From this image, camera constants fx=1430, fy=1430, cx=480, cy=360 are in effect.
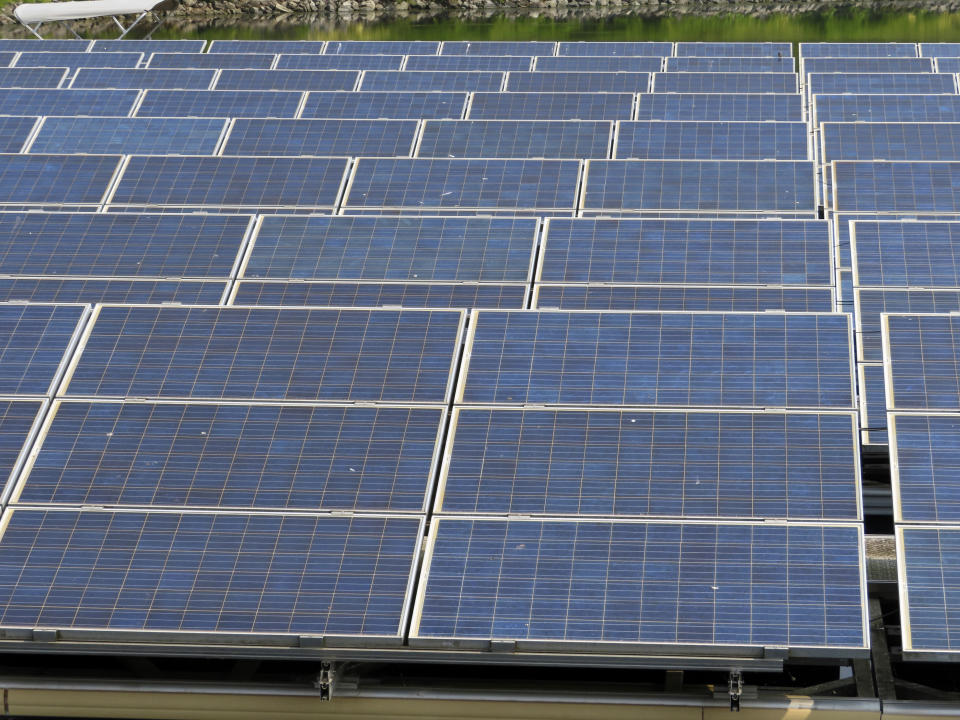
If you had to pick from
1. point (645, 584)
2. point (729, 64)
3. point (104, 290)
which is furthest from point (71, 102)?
point (645, 584)

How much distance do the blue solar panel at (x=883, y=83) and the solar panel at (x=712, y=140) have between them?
7.48 m

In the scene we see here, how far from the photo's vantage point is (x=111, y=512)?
1941 centimetres

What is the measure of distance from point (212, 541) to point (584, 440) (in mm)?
5195

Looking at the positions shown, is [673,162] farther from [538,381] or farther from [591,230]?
[538,381]

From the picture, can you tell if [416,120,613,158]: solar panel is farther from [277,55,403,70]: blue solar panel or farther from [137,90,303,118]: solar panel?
[277,55,403,70]: blue solar panel

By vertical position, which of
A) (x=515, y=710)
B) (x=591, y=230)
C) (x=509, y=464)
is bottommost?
(x=515, y=710)

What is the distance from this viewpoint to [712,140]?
3400cm

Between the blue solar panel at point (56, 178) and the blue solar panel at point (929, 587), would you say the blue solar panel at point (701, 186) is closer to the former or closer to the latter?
the blue solar panel at point (56, 178)

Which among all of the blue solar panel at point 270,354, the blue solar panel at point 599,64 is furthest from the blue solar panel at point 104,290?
the blue solar panel at point 599,64

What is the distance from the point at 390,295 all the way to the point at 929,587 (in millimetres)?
10826

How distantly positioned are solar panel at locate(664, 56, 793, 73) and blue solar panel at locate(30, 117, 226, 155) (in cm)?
1641

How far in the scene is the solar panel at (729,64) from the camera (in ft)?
150

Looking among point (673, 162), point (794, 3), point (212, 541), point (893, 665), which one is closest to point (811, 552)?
point (893, 665)

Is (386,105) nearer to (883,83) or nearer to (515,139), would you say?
(515,139)
